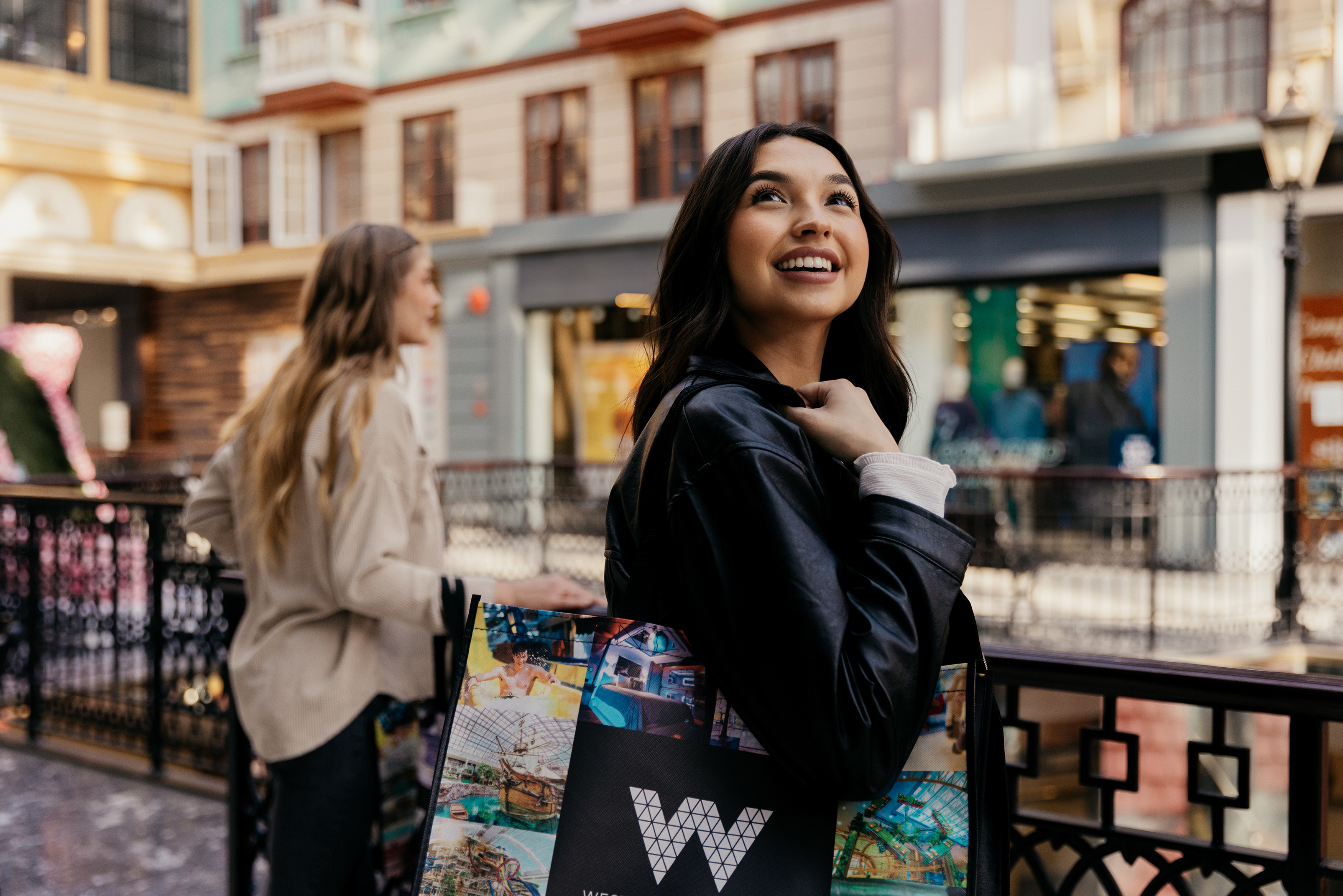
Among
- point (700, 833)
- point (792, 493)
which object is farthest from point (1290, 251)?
point (700, 833)

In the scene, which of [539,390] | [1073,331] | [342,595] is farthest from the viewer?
[539,390]

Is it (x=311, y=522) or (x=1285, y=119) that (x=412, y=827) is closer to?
(x=311, y=522)

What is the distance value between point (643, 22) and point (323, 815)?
47.1 feet

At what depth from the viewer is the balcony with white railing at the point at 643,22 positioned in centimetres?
1481

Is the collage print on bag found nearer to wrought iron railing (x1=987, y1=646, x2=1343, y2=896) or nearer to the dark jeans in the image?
wrought iron railing (x1=987, y1=646, x2=1343, y2=896)

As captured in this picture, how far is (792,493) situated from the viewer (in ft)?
3.99

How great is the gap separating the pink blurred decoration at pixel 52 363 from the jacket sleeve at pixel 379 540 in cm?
721

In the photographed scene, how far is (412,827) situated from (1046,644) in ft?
23.7

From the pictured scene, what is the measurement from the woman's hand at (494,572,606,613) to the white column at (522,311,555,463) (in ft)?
48.9

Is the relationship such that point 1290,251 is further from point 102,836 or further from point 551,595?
point 102,836

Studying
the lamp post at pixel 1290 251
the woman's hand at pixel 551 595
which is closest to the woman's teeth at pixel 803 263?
the woman's hand at pixel 551 595

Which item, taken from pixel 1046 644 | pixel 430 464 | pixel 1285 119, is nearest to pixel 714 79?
pixel 1285 119

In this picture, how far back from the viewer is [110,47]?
64.8 feet

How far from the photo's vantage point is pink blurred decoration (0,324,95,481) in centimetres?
846
